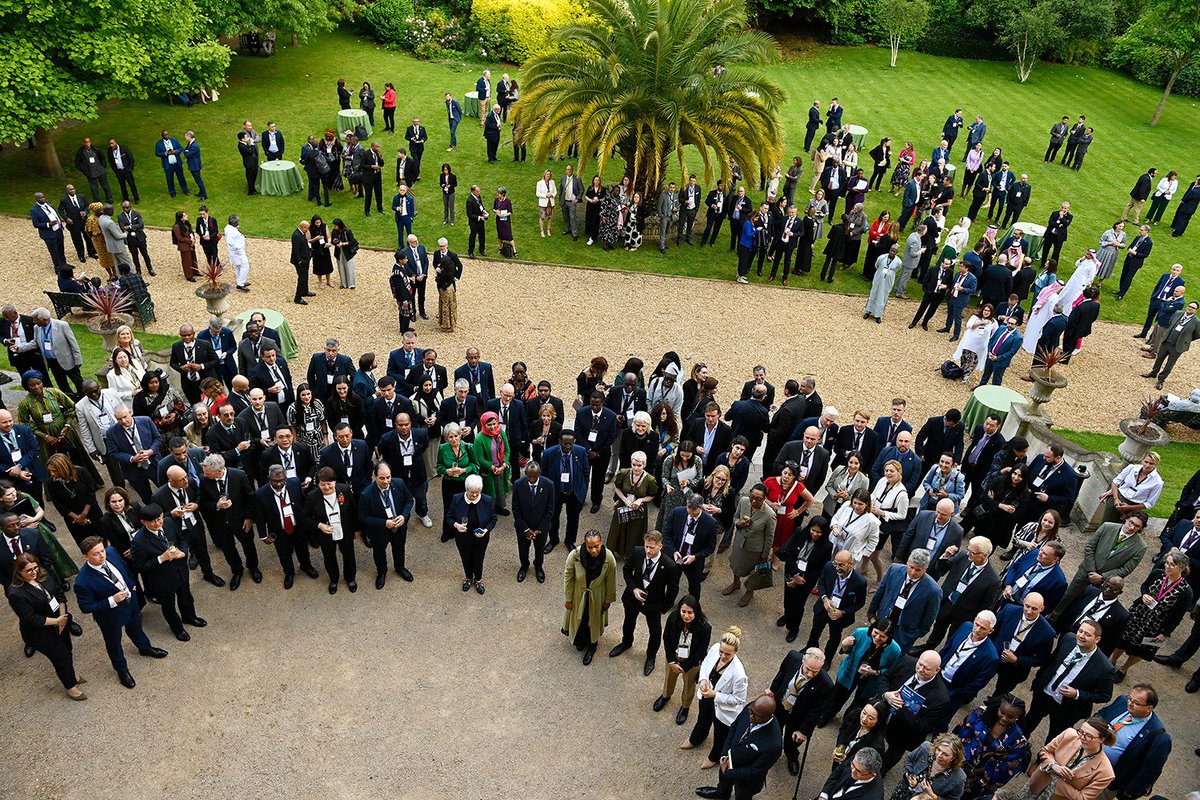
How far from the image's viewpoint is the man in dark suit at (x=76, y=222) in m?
17.9

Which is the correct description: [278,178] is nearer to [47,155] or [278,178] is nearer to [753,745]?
[47,155]

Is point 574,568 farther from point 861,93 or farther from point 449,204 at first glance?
point 861,93

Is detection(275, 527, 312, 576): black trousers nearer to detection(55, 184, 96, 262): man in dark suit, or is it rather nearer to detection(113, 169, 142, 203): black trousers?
detection(55, 184, 96, 262): man in dark suit

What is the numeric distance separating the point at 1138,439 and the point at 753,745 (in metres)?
8.39

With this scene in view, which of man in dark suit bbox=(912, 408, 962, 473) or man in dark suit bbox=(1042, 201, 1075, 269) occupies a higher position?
man in dark suit bbox=(1042, 201, 1075, 269)

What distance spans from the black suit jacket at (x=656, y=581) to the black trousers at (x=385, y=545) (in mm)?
2834

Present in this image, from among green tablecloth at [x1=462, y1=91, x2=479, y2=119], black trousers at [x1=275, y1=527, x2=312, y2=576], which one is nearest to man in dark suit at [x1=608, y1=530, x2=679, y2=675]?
black trousers at [x1=275, y1=527, x2=312, y2=576]

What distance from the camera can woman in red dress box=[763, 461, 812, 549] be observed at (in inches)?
394

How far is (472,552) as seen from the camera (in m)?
9.94

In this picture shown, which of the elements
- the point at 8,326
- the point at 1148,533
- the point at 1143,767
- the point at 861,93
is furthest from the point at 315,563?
the point at 861,93

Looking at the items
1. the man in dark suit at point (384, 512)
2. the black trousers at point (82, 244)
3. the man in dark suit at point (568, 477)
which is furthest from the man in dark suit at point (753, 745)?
the black trousers at point (82, 244)

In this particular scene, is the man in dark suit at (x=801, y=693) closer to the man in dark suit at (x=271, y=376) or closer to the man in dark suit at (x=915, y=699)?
the man in dark suit at (x=915, y=699)

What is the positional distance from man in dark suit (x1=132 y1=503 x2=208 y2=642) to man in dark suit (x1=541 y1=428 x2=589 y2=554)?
4.09 metres

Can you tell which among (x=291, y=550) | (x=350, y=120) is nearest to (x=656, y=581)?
(x=291, y=550)
